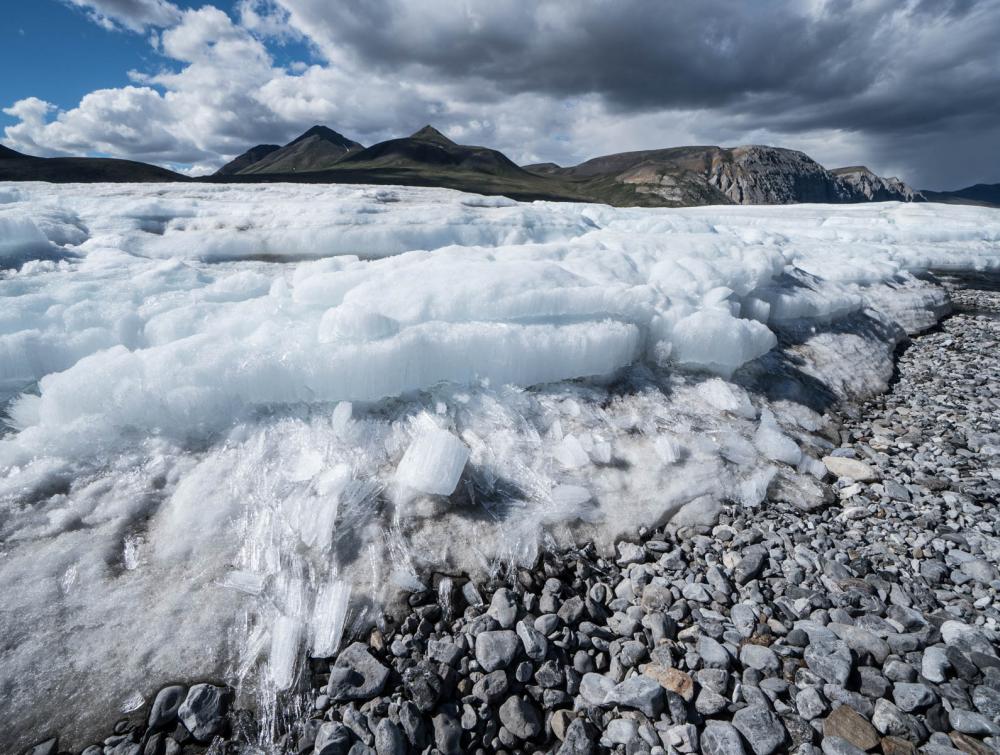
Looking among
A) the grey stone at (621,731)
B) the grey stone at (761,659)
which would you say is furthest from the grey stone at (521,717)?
the grey stone at (761,659)

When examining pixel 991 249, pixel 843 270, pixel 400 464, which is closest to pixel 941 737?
pixel 400 464

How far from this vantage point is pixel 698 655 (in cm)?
279

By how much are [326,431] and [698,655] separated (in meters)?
3.14

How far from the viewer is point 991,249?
67.5 feet

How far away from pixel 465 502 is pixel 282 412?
1793 millimetres

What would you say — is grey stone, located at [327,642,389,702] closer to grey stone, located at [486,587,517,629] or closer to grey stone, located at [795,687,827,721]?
grey stone, located at [486,587,517,629]

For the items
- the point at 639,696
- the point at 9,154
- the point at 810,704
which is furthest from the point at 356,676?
the point at 9,154

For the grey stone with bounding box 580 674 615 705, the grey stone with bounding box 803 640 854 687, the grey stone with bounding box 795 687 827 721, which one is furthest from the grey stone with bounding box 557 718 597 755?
the grey stone with bounding box 803 640 854 687

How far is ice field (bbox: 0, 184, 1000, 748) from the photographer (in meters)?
2.74

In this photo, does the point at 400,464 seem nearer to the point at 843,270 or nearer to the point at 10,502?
the point at 10,502

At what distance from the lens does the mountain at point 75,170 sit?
305 feet

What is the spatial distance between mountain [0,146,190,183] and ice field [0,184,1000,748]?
367 ft

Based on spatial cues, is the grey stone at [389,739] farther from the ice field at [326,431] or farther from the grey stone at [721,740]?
the grey stone at [721,740]

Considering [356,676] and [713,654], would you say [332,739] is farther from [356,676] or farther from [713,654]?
[713,654]
